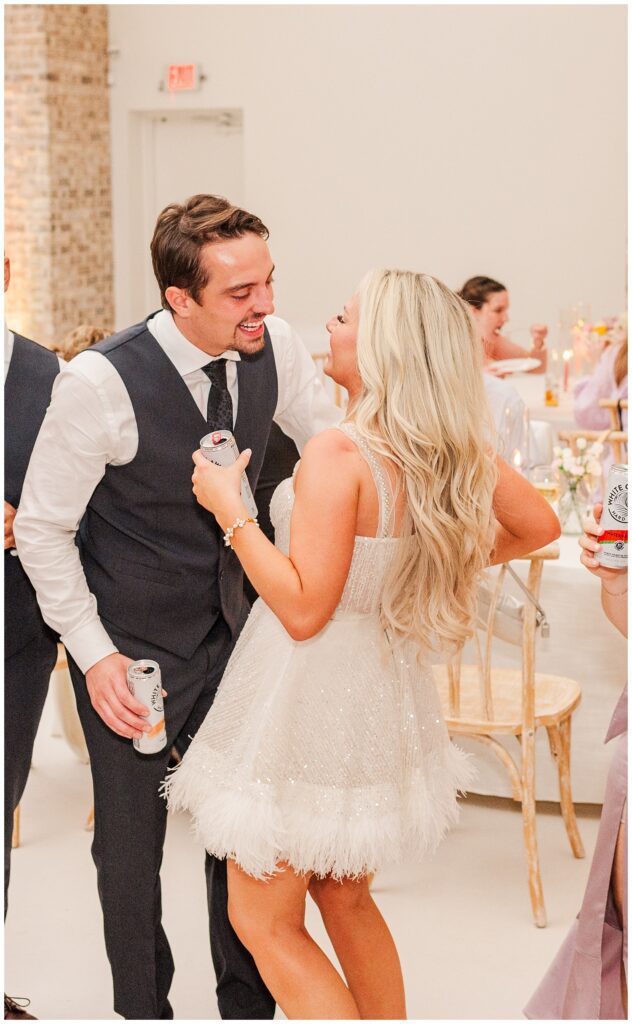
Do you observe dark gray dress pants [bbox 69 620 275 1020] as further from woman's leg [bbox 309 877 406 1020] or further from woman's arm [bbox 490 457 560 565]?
woman's arm [bbox 490 457 560 565]

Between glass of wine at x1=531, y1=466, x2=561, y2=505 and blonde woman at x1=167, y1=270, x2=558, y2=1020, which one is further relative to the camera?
glass of wine at x1=531, y1=466, x2=561, y2=505

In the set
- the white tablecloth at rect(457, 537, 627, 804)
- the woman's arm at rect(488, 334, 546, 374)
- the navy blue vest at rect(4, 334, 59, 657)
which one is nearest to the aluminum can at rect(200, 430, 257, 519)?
the navy blue vest at rect(4, 334, 59, 657)

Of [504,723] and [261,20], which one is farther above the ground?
[261,20]

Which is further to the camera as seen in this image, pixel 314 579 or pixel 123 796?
pixel 123 796

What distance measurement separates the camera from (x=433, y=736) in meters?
2.01

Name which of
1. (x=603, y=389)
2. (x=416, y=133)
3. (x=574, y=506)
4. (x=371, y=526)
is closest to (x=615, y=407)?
(x=603, y=389)

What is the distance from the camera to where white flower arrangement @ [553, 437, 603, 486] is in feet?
12.5

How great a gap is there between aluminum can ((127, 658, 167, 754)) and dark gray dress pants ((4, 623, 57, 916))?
331 millimetres

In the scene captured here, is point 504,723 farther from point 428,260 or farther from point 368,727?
point 428,260

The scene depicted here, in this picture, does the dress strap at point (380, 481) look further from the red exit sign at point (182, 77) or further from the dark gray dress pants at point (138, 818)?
the red exit sign at point (182, 77)

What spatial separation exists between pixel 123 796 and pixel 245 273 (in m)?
0.95

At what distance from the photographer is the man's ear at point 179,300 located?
202 cm

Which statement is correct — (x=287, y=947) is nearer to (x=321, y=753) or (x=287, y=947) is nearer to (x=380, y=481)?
(x=321, y=753)

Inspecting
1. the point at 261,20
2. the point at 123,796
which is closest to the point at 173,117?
the point at 261,20
